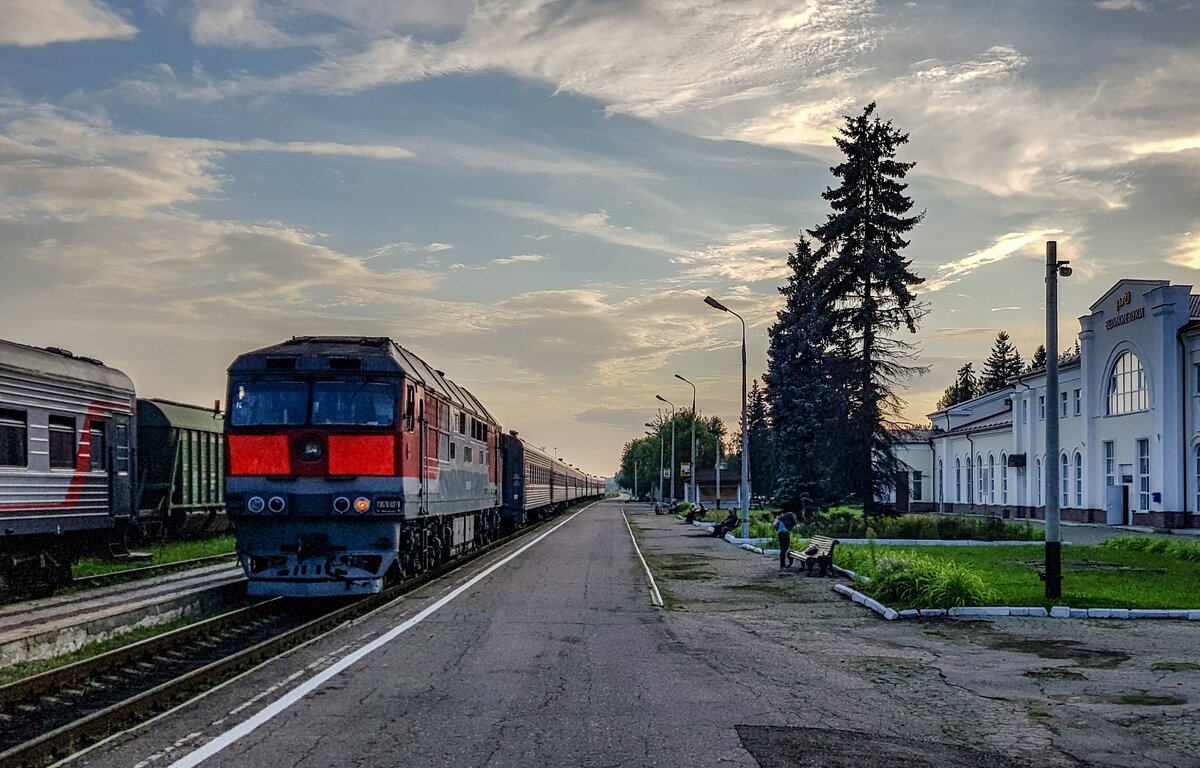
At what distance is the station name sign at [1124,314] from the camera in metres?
44.4

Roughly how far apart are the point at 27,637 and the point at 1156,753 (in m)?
10.8

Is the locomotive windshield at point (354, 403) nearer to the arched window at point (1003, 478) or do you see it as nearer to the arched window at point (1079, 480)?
the arched window at point (1079, 480)

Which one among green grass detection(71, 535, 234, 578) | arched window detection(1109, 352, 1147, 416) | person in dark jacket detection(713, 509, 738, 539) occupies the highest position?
arched window detection(1109, 352, 1147, 416)

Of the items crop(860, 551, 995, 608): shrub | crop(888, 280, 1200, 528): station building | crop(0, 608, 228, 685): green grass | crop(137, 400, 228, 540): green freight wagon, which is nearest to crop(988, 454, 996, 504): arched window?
crop(888, 280, 1200, 528): station building

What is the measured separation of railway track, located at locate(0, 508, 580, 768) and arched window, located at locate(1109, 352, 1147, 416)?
38.2 metres

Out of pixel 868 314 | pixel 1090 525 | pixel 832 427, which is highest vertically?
pixel 868 314

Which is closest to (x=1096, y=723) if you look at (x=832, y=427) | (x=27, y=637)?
(x=27, y=637)

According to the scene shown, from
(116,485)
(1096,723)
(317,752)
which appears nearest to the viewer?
(317,752)

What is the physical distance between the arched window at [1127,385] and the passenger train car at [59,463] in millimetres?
38679

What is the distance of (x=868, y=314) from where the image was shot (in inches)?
1649

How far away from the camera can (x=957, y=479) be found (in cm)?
6862

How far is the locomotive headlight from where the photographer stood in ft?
53.0

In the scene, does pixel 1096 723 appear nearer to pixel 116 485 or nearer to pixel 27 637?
pixel 27 637

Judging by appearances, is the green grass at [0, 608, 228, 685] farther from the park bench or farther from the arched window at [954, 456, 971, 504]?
the arched window at [954, 456, 971, 504]
